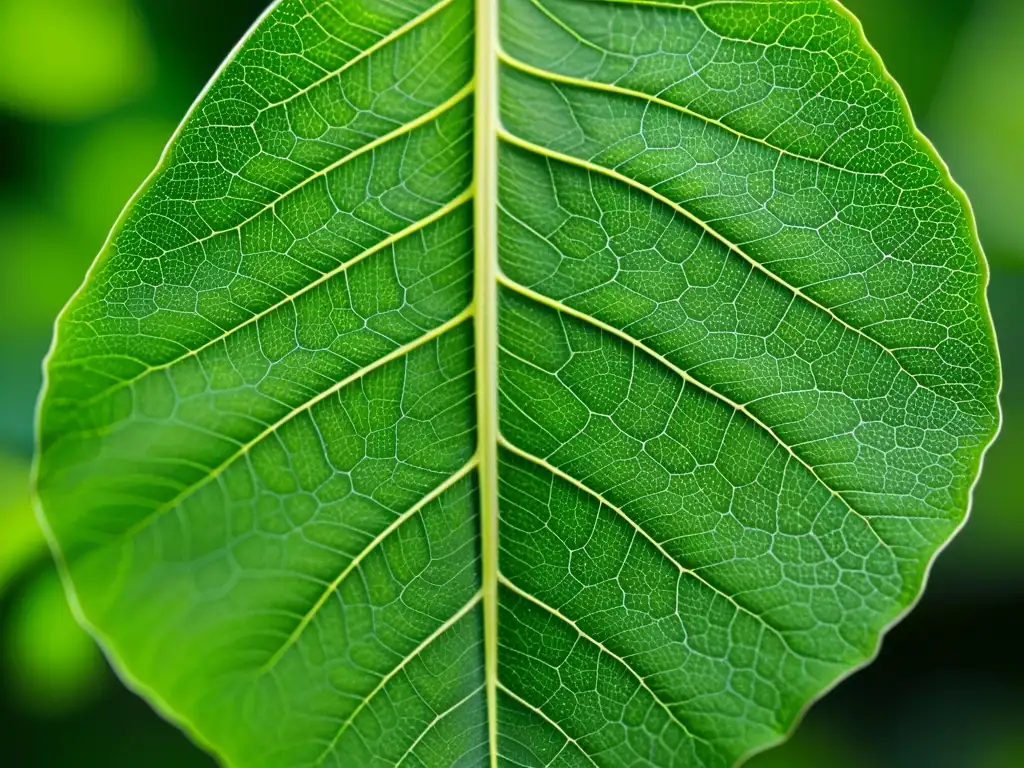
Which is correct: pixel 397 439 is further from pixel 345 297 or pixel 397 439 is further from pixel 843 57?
pixel 843 57

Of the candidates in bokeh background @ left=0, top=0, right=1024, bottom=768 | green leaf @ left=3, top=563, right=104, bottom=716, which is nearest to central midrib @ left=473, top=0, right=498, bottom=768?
bokeh background @ left=0, top=0, right=1024, bottom=768

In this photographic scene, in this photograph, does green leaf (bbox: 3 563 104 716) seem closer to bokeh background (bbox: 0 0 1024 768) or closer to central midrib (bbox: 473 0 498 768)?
bokeh background (bbox: 0 0 1024 768)

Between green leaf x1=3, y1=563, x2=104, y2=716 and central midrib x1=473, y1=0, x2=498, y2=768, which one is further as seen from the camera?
green leaf x1=3, y1=563, x2=104, y2=716

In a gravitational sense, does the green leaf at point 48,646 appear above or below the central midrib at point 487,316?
below

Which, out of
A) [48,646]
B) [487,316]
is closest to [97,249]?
[48,646]

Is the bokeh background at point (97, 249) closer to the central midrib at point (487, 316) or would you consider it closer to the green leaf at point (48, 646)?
the green leaf at point (48, 646)

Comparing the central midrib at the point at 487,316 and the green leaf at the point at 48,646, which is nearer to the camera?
the central midrib at the point at 487,316

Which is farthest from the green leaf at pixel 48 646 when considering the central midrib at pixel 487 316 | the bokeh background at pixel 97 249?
the central midrib at pixel 487 316
